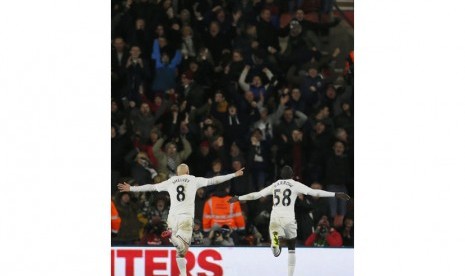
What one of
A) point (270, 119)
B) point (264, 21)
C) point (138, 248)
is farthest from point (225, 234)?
point (264, 21)

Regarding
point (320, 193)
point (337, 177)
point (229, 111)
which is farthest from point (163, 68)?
point (320, 193)

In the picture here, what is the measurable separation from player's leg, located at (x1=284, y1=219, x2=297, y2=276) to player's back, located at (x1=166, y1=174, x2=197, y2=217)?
176cm

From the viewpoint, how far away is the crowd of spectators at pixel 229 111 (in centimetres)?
1736

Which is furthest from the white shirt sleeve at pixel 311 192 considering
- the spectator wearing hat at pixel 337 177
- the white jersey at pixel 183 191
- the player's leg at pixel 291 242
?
the spectator wearing hat at pixel 337 177

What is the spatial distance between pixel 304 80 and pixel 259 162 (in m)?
2.60

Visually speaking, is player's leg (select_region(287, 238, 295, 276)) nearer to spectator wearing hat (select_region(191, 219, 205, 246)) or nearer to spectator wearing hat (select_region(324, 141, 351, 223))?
spectator wearing hat (select_region(191, 219, 205, 246))

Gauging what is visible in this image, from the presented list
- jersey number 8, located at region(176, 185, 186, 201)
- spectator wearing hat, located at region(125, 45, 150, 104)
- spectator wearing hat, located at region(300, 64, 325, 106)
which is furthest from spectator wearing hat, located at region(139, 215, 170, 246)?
spectator wearing hat, located at region(300, 64, 325, 106)

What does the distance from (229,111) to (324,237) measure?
3.83 m

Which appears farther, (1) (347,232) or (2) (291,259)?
(1) (347,232)

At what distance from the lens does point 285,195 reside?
14.5 m

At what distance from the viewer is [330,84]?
1917 cm

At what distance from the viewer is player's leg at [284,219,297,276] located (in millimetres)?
14594

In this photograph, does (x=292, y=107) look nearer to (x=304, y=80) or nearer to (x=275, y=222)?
(x=304, y=80)

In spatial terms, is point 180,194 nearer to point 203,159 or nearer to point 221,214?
point 221,214
